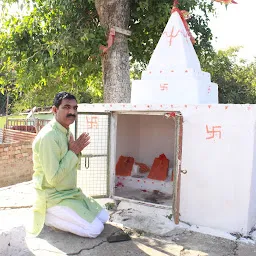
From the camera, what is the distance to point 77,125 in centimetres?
565

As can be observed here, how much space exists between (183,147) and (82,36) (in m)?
4.17

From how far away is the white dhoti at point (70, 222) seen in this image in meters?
4.05

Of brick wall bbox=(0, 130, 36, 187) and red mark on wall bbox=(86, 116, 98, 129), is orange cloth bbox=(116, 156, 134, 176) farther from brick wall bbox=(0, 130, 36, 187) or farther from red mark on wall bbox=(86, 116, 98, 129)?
brick wall bbox=(0, 130, 36, 187)

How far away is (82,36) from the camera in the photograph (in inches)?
296

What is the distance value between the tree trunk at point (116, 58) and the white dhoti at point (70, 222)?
4.27m

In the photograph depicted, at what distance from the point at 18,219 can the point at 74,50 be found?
4.26 meters

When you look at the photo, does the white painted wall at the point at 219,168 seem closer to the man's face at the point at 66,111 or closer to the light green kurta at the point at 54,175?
the light green kurta at the point at 54,175

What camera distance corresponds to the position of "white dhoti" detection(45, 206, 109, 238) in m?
Result: 4.05

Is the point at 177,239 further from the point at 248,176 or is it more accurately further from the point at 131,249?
the point at 248,176

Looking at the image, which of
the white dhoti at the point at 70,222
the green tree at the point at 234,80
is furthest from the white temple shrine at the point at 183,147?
the green tree at the point at 234,80

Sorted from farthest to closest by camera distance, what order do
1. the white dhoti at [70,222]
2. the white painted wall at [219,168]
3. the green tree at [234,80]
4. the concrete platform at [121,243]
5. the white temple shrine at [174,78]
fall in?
the green tree at [234,80] → the white temple shrine at [174,78] → the white painted wall at [219,168] → the white dhoti at [70,222] → the concrete platform at [121,243]

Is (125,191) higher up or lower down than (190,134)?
lower down

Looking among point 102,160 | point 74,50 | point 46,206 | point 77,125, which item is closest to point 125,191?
point 102,160

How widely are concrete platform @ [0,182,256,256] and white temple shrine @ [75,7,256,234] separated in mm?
331
